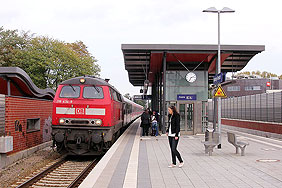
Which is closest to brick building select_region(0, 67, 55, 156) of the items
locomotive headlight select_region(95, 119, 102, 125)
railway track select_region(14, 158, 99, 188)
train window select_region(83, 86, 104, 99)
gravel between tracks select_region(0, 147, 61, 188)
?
gravel between tracks select_region(0, 147, 61, 188)

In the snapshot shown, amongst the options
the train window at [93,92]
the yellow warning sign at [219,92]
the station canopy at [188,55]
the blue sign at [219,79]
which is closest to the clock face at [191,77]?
the station canopy at [188,55]

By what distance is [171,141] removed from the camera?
29.6 ft

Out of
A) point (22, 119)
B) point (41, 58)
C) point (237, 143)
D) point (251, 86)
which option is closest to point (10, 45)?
point (41, 58)

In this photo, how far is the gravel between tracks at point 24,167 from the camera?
9.05 metres

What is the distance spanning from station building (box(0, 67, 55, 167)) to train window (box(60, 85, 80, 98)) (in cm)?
175

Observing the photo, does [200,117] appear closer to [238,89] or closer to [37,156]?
[37,156]

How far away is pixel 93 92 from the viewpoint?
1268cm

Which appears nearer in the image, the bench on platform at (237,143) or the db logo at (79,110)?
the bench on platform at (237,143)

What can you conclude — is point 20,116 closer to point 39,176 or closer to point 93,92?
point 93,92

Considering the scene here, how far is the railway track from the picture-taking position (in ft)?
28.2

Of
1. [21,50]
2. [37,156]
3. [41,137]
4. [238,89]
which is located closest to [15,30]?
[21,50]

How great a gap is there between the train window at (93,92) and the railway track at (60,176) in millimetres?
2629

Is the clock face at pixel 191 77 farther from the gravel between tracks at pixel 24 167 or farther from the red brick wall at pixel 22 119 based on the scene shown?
the gravel between tracks at pixel 24 167

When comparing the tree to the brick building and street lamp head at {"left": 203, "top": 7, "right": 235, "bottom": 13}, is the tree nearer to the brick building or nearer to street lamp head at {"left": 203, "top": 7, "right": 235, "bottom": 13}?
the brick building
